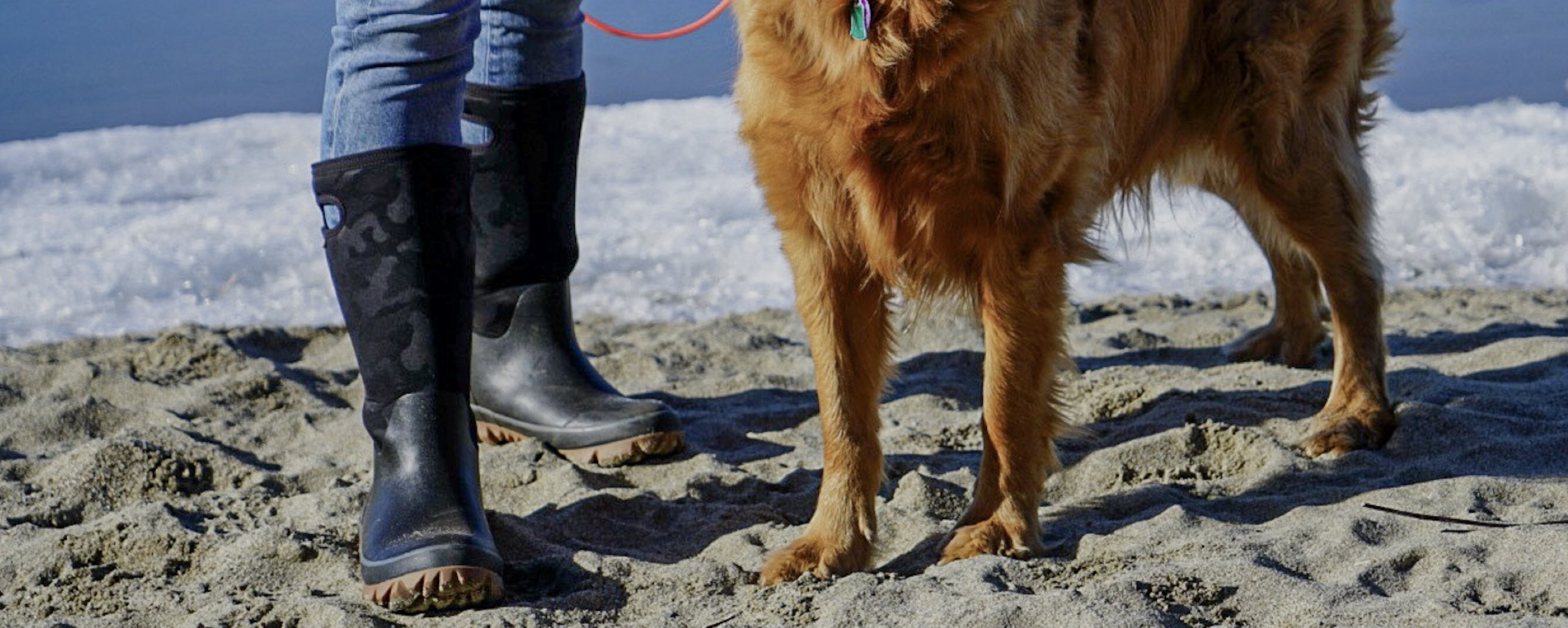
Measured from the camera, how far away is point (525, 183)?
323cm

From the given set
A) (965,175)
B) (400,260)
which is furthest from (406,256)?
(965,175)

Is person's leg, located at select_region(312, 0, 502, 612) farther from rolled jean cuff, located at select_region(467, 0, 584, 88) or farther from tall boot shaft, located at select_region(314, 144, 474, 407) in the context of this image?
rolled jean cuff, located at select_region(467, 0, 584, 88)

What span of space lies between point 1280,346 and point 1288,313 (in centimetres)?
10

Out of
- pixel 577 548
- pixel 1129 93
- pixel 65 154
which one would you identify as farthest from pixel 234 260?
pixel 1129 93

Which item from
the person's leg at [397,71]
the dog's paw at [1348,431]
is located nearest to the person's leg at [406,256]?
the person's leg at [397,71]

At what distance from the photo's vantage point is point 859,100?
2.42 meters

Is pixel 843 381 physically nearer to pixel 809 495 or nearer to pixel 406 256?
pixel 809 495

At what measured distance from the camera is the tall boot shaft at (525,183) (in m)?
3.21

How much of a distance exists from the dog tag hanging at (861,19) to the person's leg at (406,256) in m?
0.70

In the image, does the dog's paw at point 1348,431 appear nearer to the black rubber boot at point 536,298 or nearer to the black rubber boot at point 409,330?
the black rubber boot at point 536,298

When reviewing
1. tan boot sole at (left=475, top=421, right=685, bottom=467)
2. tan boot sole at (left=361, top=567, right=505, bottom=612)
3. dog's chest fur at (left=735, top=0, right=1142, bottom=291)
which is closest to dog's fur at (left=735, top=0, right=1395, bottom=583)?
dog's chest fur at (left=735, top=0, right=1142, bottom=291)

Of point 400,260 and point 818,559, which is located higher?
point 400,260

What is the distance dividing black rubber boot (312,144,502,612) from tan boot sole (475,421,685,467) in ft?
2.31

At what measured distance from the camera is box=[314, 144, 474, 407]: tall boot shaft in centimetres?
254
